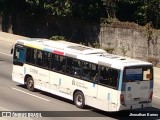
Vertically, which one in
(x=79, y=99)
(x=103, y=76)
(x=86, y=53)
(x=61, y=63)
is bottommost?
(x=79, y=99)

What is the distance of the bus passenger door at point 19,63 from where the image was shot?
25.0 metres

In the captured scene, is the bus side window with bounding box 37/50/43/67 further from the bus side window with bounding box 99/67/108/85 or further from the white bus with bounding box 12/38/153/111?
the bus side window with bounding box 99/67/108/85

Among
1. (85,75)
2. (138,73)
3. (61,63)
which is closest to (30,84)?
(61,63)

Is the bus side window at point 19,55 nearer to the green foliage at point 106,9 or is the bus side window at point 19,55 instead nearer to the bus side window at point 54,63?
the bus side window at point 54,63

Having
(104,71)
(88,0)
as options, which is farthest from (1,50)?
(104,71)

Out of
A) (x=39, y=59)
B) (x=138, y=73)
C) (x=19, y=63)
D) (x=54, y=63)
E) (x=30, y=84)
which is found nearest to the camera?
(x=138, y=73)

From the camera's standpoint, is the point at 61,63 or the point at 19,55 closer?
the point at 61,63

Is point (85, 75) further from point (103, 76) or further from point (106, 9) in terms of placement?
point (106, 9)

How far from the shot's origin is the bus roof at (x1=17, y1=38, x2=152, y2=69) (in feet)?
65.9

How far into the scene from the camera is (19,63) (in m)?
25.2

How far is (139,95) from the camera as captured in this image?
66.2ft

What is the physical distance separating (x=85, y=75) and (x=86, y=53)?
43.1 inches

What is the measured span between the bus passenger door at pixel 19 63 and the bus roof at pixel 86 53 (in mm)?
430

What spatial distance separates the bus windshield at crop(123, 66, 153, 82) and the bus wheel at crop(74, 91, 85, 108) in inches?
108
